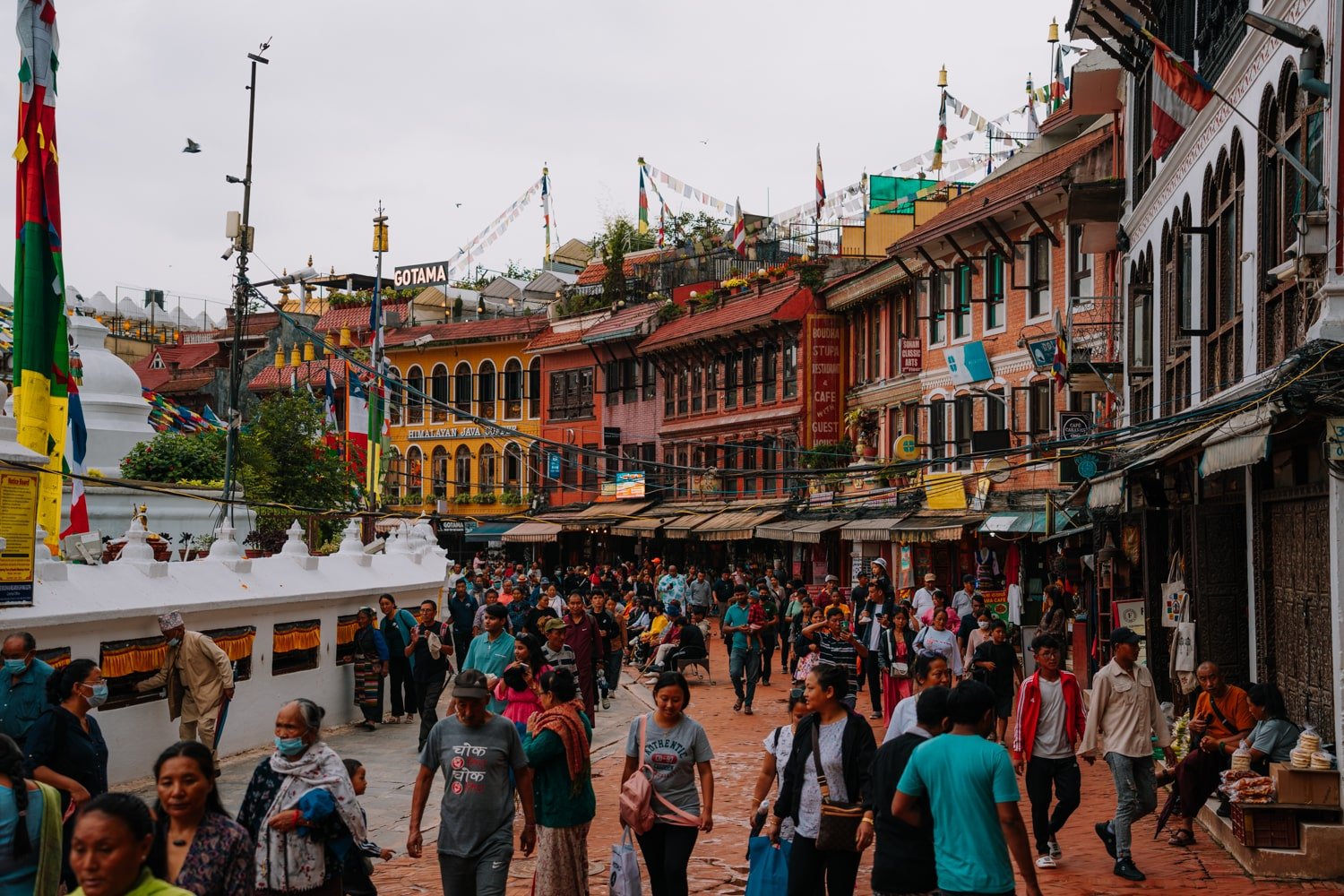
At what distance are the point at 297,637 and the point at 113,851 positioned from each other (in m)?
14.2

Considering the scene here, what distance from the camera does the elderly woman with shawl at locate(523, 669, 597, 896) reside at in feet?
28.0

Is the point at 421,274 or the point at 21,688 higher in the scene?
the point at 421,274

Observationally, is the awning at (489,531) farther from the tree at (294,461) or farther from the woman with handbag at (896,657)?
the woman with handbag at (896,657)

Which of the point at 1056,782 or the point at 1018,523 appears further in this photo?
the point at 1018,523

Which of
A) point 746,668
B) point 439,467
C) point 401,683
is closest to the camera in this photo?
point 401,683

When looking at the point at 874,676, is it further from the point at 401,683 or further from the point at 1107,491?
the point at 401,683

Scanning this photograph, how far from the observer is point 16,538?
509 inches

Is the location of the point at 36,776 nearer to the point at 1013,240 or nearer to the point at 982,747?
the point at 982,747

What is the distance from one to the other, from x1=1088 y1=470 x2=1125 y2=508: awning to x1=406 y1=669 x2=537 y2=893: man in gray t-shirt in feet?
37.6

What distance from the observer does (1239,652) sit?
53.1 feet

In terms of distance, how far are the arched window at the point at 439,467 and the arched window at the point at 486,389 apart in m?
2.29

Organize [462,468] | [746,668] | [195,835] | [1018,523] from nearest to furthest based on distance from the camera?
[195,835]
[746,668]
[1018,523]
[462,468]

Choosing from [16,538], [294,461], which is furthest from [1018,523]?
[16,538]

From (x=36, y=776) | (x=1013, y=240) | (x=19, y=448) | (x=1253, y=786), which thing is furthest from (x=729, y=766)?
(x=1013, y=240)
